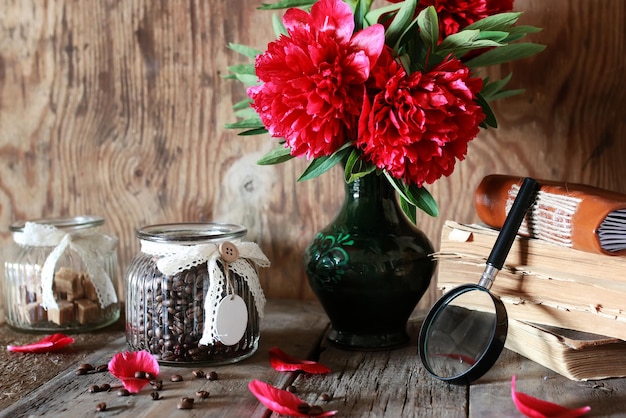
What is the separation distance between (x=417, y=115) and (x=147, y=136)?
62cm

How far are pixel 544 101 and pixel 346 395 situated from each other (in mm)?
594

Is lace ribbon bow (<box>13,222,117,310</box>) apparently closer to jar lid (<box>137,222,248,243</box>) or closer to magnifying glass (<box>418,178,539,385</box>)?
jar lid (<box>137,222,248,243</box>)

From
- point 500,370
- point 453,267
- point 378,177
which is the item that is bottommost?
point 500,370

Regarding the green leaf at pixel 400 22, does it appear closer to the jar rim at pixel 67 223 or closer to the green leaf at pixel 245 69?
the green leaf at pixel 245 69

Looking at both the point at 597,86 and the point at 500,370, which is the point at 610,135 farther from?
the point at 500,370

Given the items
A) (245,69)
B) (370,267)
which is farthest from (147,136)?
(370,267)

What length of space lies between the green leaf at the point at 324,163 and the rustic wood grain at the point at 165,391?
23 cm

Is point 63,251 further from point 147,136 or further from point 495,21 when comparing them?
point 495,21

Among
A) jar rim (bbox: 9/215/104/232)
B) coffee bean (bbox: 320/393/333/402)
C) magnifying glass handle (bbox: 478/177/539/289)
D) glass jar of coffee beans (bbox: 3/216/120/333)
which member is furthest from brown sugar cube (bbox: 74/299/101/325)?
magnifying glass handle (bbox: 478/177/539/289)

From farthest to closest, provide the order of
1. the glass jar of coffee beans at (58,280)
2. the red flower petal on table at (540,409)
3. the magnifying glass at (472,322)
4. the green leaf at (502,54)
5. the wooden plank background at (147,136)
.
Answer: the wooden plank background at (147,136) < the glass jar of coffee beans at (58,280) < the green leaf at (502,54) < the magnifying glass at (472,322) < the red flower petal on table at (540,409)

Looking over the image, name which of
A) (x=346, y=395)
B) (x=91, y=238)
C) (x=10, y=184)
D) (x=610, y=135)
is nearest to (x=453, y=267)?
(x=346, y=395)

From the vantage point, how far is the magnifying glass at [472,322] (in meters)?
0.81

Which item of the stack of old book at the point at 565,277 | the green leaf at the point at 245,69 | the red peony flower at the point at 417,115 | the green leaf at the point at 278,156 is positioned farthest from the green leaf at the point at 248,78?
the stack of old book at the point at 565,277

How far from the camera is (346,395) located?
778 millimetres
